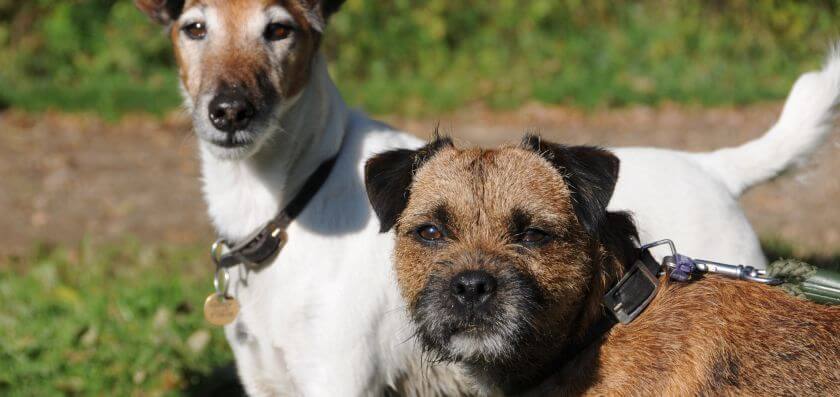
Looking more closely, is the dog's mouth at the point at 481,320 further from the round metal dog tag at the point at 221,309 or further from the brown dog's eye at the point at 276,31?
the brown dog's eye at the point at 276,31

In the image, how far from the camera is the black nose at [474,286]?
305cm

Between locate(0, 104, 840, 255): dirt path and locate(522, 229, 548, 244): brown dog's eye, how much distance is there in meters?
3.37

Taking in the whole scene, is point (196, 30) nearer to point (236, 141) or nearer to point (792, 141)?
point (236, 141)

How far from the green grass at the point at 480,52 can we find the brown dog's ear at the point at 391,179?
7.79 metres

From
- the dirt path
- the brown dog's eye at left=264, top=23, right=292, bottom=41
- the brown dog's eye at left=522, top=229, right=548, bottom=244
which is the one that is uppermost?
the brown dog's eye at left=264, top=23, right=292, bottom=41

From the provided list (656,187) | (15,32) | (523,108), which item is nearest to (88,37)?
(15,32)

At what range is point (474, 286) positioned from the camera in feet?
10.0

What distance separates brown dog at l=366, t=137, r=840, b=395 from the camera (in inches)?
124

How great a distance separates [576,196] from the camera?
3.32 meters

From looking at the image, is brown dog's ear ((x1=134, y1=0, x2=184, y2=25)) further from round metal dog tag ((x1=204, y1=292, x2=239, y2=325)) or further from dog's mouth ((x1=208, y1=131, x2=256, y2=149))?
round metal dog tag ((x1=204, y1=292, x2=239, y2=325))

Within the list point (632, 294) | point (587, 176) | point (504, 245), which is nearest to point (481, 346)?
point (504, 245)

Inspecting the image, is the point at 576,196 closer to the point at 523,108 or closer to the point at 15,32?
the point at 523,108

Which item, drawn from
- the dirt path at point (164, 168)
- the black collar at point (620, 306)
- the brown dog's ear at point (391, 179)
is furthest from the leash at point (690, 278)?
the dirt path at point (164, 168)

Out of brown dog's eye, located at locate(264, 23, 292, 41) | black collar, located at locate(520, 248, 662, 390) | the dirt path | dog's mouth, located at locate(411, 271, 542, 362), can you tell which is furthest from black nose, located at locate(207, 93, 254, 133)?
the dirt path
